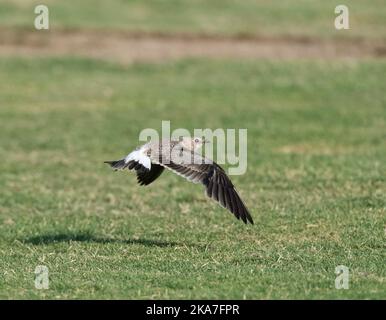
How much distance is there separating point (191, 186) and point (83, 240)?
3738 mm

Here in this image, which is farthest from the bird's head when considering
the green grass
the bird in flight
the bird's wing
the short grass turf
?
the green grass

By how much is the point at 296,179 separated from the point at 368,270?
17.0ft

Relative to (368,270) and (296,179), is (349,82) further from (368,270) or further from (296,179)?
(368,270)

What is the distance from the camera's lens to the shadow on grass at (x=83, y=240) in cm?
1005

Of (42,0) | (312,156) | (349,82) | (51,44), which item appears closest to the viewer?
(312,156)

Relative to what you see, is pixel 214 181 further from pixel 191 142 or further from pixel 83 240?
pixel 83 240

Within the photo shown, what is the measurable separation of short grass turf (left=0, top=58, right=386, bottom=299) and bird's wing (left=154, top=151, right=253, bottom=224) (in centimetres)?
44

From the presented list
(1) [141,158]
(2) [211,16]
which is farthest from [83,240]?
(2) [211,16]

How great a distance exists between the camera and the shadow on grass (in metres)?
10.1

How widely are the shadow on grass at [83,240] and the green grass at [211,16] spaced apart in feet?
55.7

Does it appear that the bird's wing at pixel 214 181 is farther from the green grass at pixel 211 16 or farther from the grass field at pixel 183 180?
→ the green grass at pixel 211 16

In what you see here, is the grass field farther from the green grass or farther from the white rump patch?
the white rump patch

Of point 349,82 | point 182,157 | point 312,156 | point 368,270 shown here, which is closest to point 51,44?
point 349,82

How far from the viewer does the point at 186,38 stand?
2659 centimetres
